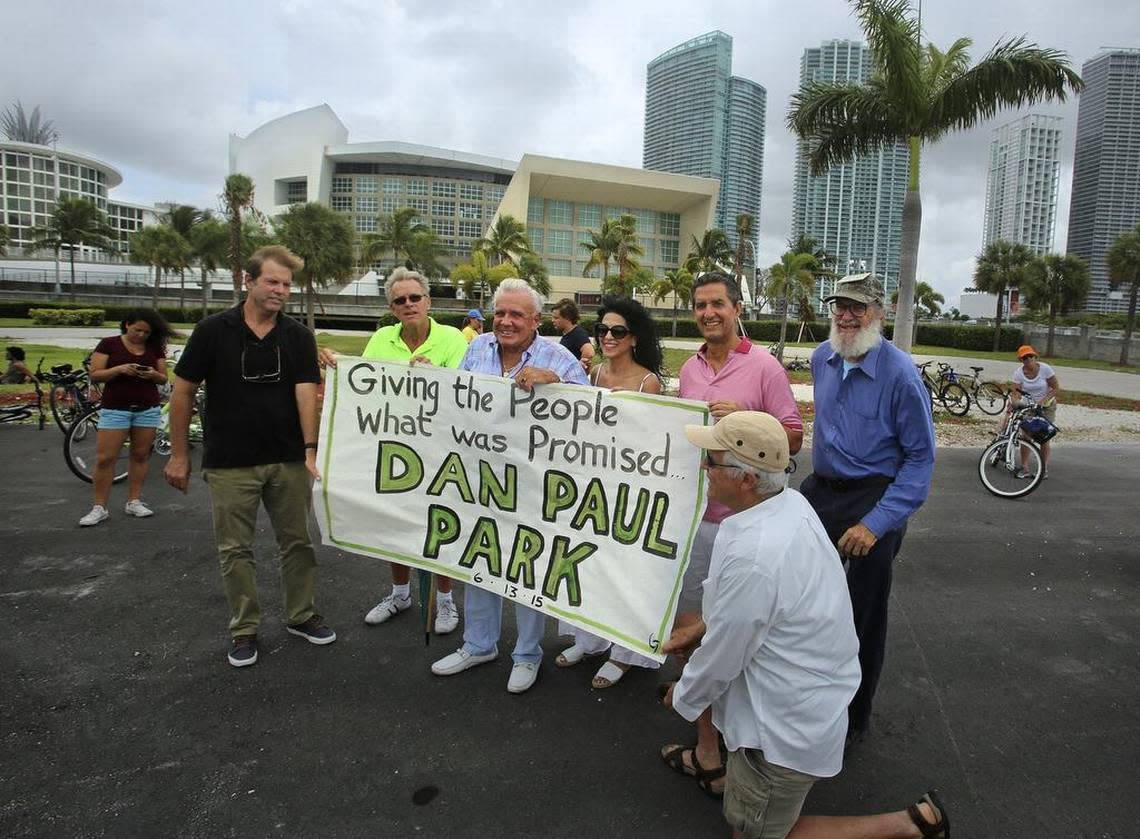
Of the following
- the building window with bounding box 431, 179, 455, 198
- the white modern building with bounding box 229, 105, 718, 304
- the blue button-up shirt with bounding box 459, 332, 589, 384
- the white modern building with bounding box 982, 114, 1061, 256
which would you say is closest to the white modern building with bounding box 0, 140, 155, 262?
the white modern building with bounding box 229, 105, 718, 304

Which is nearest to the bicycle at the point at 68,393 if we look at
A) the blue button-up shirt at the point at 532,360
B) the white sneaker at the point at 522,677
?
the blue button-up shirt at the point at 532,360

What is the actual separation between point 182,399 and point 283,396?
1.59 feet

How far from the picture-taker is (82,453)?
24.9ft

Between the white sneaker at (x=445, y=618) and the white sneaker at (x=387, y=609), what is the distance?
31 cm

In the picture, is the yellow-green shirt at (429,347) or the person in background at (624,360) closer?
the person in background at (624,360)

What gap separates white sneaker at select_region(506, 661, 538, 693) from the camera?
3275 mm

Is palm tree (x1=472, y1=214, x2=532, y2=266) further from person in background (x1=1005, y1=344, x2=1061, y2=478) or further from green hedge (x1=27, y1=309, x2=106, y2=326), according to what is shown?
person in background (x1=1005, y1=344, x2=1061, y2=478)

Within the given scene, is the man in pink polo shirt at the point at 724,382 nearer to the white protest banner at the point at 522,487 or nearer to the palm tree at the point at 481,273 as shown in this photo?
the white protest banner at the point at 522,487

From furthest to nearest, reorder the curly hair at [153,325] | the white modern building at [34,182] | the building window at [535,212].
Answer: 1. the white modern building at [34,182]
2. the building window at [535,212]
3. the curly hair at [153,325]

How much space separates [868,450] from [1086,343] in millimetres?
47787

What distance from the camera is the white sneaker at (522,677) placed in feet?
10.7

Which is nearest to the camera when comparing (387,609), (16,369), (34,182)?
(387,609)

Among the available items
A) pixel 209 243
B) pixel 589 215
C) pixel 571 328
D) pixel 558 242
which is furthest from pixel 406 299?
pixel 589 215

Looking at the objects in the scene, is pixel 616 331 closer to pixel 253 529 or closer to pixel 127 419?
pixel 253 529
